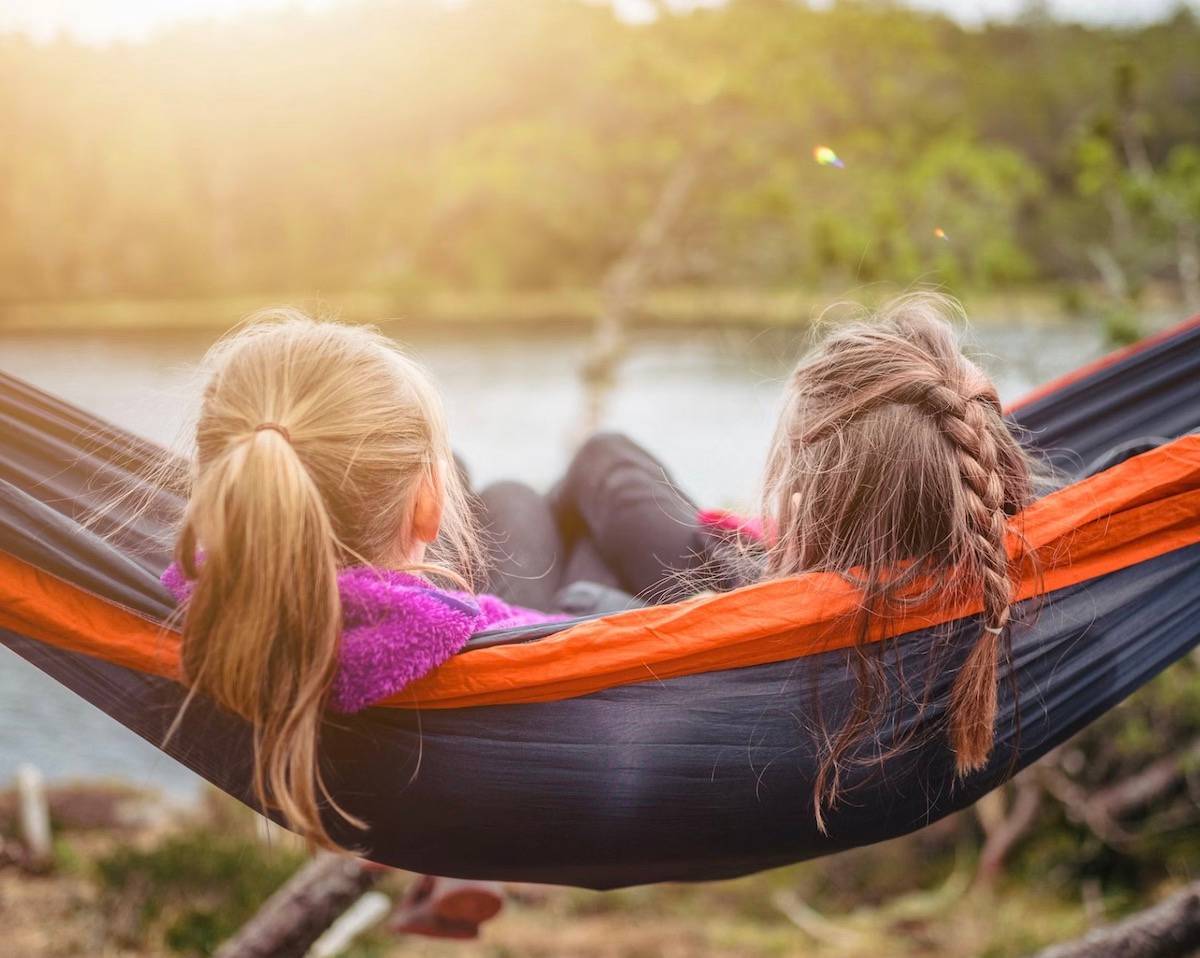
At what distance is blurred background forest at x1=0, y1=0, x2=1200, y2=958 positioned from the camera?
3.51 metres

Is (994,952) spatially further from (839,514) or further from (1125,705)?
(839,514)

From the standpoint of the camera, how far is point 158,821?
4.30 m

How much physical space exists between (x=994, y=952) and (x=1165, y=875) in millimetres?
702

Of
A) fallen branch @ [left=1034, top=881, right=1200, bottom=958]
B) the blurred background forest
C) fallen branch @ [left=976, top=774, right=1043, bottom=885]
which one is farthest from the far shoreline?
fallen branch @ [left=1034, top=881, right=1200, bottom=958]

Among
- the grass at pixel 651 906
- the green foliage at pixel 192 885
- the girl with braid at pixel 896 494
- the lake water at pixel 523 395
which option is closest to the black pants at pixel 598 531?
the girl with braid at pixel 896 494

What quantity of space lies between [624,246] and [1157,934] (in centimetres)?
684

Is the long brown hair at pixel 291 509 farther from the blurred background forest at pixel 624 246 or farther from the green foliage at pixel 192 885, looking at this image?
the green foliage at pixel 192 885

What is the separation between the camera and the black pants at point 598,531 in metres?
1.41

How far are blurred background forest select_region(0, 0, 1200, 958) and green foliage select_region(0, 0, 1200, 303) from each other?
0.03 m

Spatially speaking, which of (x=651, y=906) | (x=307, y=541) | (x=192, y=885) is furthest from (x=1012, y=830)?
(x=307, y=541)

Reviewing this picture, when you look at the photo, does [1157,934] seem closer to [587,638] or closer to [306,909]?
[587,638]

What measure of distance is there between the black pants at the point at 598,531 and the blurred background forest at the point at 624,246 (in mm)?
123

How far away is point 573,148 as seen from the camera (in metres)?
6.42

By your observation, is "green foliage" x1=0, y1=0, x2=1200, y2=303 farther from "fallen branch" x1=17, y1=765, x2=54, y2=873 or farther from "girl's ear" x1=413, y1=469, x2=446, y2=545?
"fallen branch" x1=17, y1=765, x2=54, y2=873
